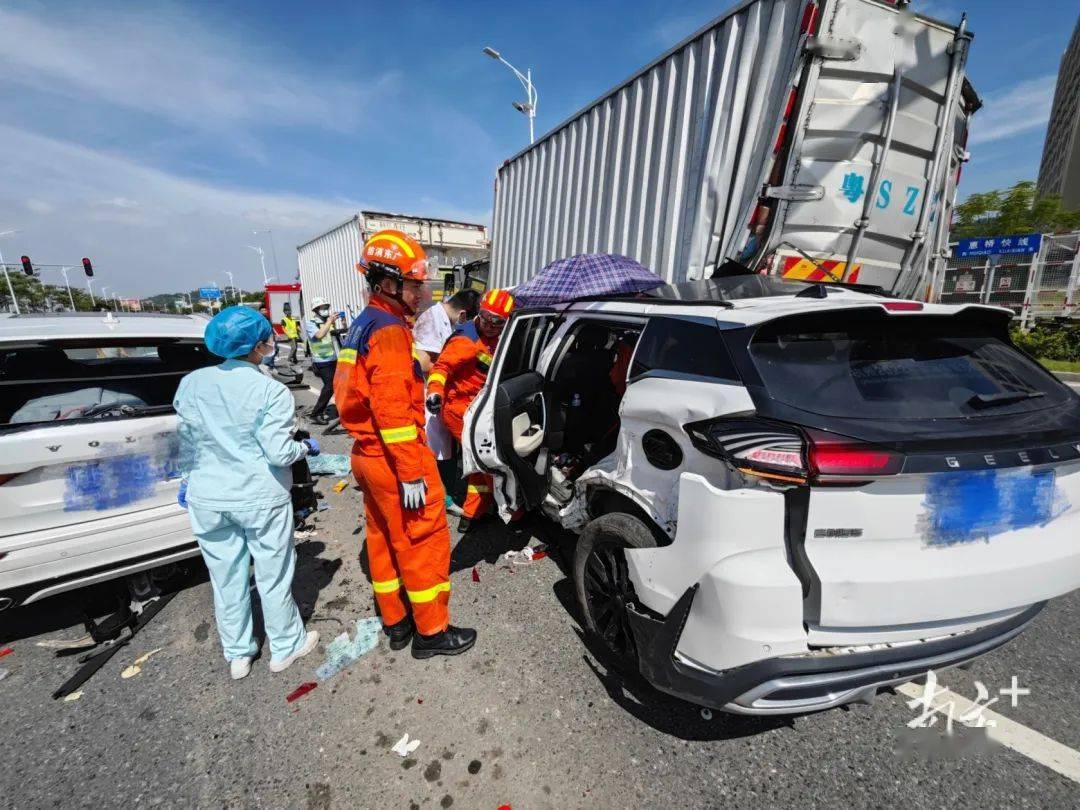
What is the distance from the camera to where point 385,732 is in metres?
2.02

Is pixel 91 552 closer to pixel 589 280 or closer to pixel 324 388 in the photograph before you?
pixel 589 280

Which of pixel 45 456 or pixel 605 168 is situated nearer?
pixel 45 456

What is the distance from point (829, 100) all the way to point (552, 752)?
4.27m

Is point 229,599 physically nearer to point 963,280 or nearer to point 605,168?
point 605,168

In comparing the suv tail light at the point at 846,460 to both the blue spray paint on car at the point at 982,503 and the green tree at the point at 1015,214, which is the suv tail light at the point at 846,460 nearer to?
the blue spray paint on car at the point at 982,503

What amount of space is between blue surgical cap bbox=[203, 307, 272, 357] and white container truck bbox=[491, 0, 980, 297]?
334cm

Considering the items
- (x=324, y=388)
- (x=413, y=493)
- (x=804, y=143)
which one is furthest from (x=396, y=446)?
(x=324, y=388)

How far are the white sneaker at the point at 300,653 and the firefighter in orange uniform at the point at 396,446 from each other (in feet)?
1.30

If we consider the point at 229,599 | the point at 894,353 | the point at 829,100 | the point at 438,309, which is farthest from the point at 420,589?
the point at 829,100

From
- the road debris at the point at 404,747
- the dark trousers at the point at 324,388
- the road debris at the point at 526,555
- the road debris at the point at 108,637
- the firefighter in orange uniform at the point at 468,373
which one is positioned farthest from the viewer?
the dark trousers at the point at 324,388

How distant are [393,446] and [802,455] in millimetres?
1617

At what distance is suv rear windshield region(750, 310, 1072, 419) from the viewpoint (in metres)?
1.52

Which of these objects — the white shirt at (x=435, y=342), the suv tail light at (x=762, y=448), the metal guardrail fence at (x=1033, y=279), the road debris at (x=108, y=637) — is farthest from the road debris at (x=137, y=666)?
the metal guardrail fence at (x=1033, y=279)

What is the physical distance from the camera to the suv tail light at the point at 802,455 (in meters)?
1.39
